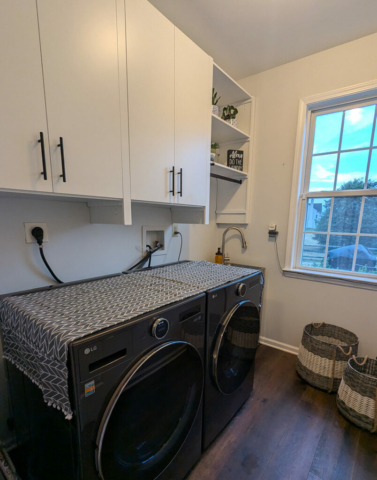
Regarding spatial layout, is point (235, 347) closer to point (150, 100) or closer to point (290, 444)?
point (290, 444)

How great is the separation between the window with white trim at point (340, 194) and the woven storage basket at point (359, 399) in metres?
0.83

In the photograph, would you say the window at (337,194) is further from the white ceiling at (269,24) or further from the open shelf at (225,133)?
the open shelf at (225,133)

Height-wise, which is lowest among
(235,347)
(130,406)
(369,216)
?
(235,347)

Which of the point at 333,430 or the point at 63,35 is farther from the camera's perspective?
the point at 333,430

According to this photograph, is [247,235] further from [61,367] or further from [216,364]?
[61,367]


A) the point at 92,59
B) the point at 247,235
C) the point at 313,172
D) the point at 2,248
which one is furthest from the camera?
the point at 247,235

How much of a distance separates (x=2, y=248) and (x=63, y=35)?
Result: 885 mm

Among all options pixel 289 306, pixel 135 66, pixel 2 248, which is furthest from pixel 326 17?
pixel 2 248

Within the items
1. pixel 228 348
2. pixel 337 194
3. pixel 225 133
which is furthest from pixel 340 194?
pixel 228 348

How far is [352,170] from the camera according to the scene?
185 centimetres

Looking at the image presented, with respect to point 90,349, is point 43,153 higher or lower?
higher

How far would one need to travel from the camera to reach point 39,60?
731mm

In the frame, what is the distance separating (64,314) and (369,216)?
2195 millimetres

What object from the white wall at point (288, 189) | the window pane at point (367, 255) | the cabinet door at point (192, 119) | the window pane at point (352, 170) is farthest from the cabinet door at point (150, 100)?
the window pane at point (367, 255)
